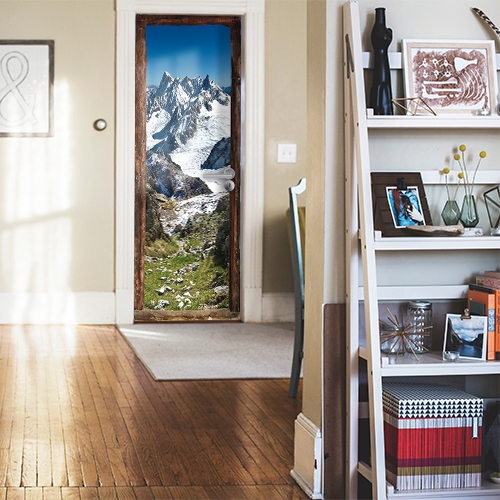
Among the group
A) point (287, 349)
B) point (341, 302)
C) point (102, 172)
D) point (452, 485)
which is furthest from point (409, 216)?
point (102, 172)

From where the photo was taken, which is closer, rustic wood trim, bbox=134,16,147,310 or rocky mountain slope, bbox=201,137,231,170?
rustic wood trim, bbox=134,16,147,310

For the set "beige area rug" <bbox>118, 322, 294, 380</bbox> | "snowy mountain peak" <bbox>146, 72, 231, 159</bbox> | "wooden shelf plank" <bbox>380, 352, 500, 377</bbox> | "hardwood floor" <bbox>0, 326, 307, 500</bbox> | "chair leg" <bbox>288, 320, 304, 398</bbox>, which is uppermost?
"snowy mountain peak" <bbox>146, 72, 231, 159</bbox>

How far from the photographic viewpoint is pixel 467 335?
167 centimetres

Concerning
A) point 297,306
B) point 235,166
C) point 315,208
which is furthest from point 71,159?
point 315,208

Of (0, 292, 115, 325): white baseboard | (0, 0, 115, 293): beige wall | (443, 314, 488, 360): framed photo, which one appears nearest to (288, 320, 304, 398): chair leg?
(443, 314, 488, 360): framed photo

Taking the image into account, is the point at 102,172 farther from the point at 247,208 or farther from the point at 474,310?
the point at 474,310

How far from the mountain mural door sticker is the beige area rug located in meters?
0.30

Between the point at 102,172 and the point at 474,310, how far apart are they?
3257mm

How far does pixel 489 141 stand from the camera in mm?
1821

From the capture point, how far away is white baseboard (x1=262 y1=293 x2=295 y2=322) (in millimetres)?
4570

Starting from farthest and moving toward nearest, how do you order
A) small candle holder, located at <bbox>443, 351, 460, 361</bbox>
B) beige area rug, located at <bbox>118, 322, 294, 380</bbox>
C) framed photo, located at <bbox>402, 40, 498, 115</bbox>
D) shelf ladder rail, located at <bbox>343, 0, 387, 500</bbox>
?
beige area rug, located at <bbox>118, 322, 294, 380</bbox> < framed photo, located at <bbox>402, 40, 498, 115</bbox> < small candle holder, located at <bbox>443, 351, 460, 361</bbox> < shelf ladder rail, located at <bbox>343, 0, 387, 500</bbox>

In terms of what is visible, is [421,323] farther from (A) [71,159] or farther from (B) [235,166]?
(A) [71,159]

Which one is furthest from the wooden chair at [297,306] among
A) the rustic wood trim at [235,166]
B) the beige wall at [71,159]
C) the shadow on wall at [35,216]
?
the shadow on wall at [35,216]

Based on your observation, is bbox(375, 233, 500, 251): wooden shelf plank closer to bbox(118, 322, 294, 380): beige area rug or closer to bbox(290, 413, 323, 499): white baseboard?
bbox(290, 413, 323, 499): white baseboard
